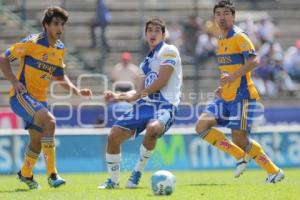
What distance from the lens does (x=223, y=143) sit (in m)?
13.3

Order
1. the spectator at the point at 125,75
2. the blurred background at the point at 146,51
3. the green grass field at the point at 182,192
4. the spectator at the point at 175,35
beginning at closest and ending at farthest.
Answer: the green grass field at the point at 182,192 < the blurred background at the point at 146,51 < the spectator at the point at 125,75 < the spectator at the point at 175,35

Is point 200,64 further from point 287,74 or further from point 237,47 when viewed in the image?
point 237,47

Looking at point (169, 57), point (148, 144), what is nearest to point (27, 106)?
point (148, 144)

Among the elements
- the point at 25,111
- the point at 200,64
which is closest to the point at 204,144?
the point at 200,64

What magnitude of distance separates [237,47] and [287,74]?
11.1 meters

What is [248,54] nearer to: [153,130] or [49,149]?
[153,130]

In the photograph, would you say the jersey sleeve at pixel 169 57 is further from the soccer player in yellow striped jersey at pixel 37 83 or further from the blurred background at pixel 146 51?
the blurred background at pixel 146 51

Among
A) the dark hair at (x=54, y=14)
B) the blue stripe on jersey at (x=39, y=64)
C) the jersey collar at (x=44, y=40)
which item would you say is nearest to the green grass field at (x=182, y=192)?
the blue stripe on jersey at (x=39, y=64)

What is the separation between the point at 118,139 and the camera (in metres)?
12.2

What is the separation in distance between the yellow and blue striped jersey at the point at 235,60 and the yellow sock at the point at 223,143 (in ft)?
1.83

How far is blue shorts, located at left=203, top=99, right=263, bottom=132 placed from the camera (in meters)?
13.1

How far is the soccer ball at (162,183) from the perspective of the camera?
10.8m

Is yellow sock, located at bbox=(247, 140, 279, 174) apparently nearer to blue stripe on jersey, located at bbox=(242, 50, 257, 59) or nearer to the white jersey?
blue stripe on jersey, located at bbox=(242, 50, 257, 59)

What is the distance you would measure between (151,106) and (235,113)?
4.80 ft
